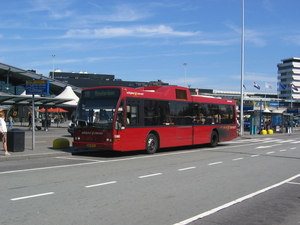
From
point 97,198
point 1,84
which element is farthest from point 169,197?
point 1,84

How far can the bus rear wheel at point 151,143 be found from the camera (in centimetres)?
1667

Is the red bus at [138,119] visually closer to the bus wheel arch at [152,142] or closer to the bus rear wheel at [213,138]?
the bus wheel arch at [152,142]

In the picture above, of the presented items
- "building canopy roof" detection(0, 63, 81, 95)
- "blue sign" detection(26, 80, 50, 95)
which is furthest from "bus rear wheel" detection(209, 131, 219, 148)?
"building canopy roof" detection(0, 63, 81, 95)

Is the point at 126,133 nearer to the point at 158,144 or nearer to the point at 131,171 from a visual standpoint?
the point at 158,144

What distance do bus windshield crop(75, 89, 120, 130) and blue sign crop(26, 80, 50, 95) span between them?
168cm

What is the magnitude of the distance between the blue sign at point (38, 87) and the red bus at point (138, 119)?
1.65 meters

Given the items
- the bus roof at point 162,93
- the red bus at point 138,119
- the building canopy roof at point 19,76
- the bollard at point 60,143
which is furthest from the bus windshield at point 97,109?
the building canopy roof at point 19,76

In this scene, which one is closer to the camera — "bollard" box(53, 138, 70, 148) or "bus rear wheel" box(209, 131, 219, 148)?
"bollard" box(53, 138, 70, 148)

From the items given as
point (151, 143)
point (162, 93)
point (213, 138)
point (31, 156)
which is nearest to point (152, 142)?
point (151, 143)

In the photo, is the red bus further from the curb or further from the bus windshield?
the curb

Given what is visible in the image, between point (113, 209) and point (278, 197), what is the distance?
3.86 metres

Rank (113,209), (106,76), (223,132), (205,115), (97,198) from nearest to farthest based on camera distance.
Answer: (113,209)
(97,198)
(205,115)
(223,132)
(106,76)

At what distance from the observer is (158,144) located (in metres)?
17.4

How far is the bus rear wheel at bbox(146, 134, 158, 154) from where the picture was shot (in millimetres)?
16670
